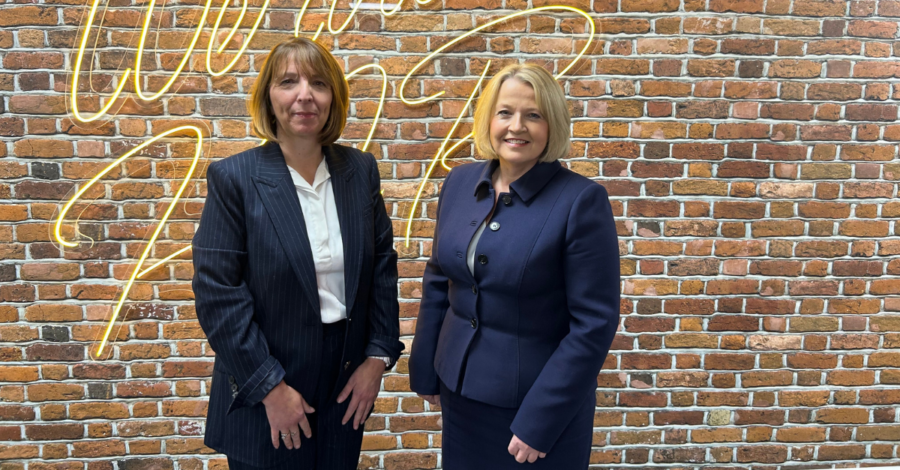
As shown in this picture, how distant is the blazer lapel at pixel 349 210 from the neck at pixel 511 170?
39 cm

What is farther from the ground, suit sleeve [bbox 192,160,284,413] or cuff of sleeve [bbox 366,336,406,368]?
suit sleeve [bbox 192,160,284,413]

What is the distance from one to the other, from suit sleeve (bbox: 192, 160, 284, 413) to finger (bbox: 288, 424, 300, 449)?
0.42 feet

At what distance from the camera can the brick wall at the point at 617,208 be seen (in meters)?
2.29

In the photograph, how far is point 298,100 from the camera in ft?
4.58

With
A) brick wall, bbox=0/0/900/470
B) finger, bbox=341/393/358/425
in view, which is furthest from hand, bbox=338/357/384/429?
brick wall, bbox=0/0/900/470

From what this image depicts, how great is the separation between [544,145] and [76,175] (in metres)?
1.98

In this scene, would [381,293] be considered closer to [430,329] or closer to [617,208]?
[430,329]

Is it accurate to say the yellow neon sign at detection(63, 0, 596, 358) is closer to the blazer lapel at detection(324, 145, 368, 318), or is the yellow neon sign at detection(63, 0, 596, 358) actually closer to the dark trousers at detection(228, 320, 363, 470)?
the blazer lapel at detection(324, 145, 368, 318)

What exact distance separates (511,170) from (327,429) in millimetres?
883

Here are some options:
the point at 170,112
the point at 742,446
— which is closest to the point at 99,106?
the point at 170,112

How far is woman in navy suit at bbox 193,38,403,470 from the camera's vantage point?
138 cm

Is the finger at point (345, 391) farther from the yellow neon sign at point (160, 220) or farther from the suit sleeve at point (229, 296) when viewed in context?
the yellow neon sign at point (160, 220)

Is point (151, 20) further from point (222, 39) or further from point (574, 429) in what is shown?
point (574, 429)

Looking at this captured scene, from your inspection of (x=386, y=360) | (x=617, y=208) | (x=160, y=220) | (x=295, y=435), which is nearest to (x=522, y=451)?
(x=386, y=360)
